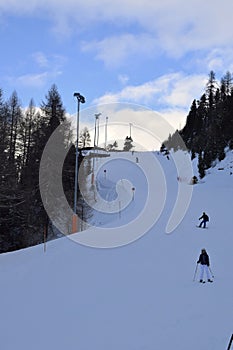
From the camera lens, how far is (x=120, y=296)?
1106cm

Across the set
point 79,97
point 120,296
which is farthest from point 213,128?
point 120,296

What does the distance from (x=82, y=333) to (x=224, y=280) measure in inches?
223

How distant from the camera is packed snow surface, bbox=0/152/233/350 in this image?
8.34m

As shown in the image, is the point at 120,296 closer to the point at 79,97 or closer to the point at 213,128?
the point at 79,97

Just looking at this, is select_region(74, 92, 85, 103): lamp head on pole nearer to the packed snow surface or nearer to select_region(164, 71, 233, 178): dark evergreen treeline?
the packed snow surface

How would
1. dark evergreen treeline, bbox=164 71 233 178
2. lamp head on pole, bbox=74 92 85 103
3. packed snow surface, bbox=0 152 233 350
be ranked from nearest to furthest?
packed snow surface, bbox=0 152 233 350 → lamp head on pole, bbox=74 92 85 103 → dark evergreen treeline, bbox=164 71 233 178

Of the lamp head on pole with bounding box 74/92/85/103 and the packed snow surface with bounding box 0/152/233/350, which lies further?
the lamp head on pole with bounding box 74/92/85/103

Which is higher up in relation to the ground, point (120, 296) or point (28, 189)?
point (28, 189)

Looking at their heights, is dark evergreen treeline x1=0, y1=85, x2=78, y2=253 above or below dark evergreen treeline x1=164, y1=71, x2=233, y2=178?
below

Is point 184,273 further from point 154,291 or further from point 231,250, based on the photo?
Answer: point 231,250

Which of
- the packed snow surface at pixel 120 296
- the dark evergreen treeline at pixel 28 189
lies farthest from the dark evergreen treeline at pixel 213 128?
the packed snow surface at pixel 120 296

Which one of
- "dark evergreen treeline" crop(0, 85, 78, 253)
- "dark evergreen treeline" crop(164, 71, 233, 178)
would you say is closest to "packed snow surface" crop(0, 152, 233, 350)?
"dark evergreen treeline" crop(0, 85, 78, 253)

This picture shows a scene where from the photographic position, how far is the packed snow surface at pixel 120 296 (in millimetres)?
8344

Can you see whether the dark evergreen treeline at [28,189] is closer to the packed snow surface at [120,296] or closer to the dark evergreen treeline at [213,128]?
the packed snow surface at [120,296]
